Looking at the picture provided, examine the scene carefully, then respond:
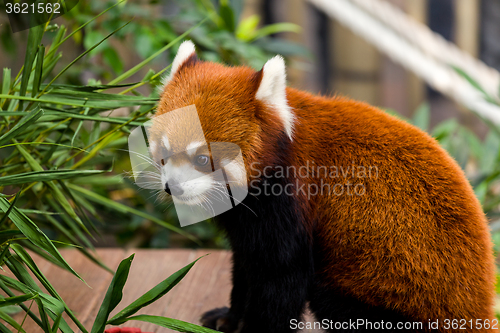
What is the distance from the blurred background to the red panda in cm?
28

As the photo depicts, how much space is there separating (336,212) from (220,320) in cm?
54

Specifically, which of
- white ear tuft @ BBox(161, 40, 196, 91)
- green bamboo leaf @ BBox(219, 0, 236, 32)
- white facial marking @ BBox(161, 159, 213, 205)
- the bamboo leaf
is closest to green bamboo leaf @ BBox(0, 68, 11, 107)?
the bamboo leaf

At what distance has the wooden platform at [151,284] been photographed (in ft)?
4.84

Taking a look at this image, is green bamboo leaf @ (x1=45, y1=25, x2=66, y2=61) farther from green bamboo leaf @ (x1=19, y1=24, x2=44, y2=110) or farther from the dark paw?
the dark paw

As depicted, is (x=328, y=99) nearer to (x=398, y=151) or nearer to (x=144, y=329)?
(x=398, y=151)

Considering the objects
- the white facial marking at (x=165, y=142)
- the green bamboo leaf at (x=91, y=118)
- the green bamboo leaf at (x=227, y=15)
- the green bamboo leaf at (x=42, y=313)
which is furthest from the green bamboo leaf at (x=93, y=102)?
the green bamboo leaf at (x=227, y=15)

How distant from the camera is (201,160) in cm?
106

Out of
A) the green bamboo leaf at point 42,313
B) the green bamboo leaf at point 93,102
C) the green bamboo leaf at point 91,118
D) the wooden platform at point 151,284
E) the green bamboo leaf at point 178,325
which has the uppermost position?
the green bamboo leaf at point 93,102

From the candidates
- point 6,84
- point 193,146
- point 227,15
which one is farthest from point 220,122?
point 227,15

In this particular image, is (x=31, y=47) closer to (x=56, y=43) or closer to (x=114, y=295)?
(x=56, y=43)

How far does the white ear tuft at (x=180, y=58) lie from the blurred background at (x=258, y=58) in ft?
0.64

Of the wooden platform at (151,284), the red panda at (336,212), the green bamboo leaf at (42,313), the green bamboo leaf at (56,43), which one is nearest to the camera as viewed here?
the green bamboo leaf at (42,313)

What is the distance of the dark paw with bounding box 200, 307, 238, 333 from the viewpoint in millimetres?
1359

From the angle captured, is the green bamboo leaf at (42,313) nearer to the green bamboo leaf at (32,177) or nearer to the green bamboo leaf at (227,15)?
the green bamboo leaf at (32,177)
